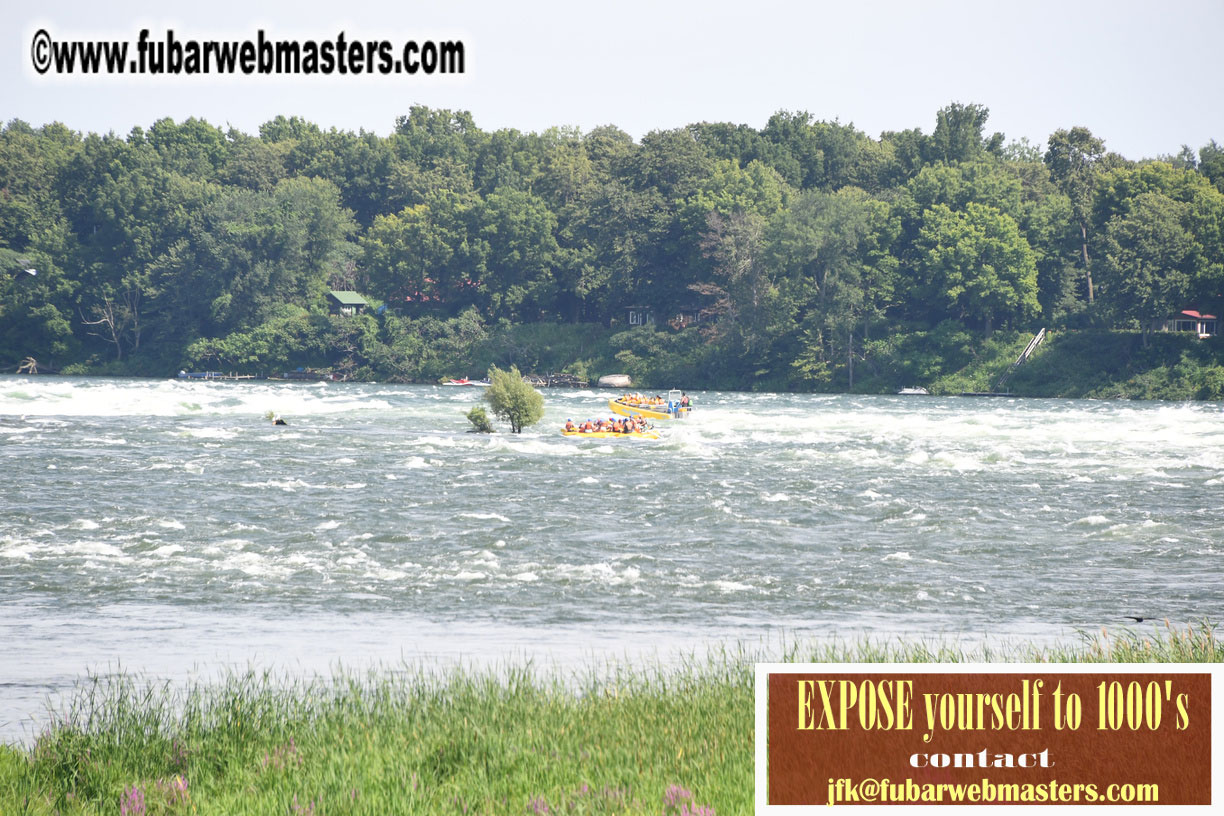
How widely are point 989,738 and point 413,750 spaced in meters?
Result: 4.66

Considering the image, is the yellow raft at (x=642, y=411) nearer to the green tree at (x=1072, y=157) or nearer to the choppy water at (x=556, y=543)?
the choppy water at (x=556, y=543)

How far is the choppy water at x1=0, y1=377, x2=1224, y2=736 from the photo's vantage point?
18.2m

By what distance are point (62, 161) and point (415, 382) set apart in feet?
162

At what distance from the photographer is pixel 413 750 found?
35.4 feet

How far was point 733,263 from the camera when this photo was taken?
117 meters

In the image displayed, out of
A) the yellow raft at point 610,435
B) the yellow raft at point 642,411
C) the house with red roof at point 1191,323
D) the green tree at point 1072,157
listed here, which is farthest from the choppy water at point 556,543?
the green tree at point 1072,157

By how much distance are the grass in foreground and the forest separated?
93.1m

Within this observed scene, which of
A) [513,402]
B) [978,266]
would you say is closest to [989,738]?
[513,402]

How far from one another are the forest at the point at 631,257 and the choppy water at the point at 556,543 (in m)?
56.5

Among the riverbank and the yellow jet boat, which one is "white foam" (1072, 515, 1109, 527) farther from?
the riverbank

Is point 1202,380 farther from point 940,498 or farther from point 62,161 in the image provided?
point 62,161

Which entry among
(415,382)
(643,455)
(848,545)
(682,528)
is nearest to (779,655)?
(848,545)

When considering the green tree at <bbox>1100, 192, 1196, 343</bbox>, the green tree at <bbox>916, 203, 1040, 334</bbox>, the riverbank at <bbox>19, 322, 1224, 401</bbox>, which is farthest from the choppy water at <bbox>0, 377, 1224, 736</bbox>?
the green tree at <bbox>916, 203, 1040, 334</bbox>

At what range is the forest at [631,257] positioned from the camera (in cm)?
10794
